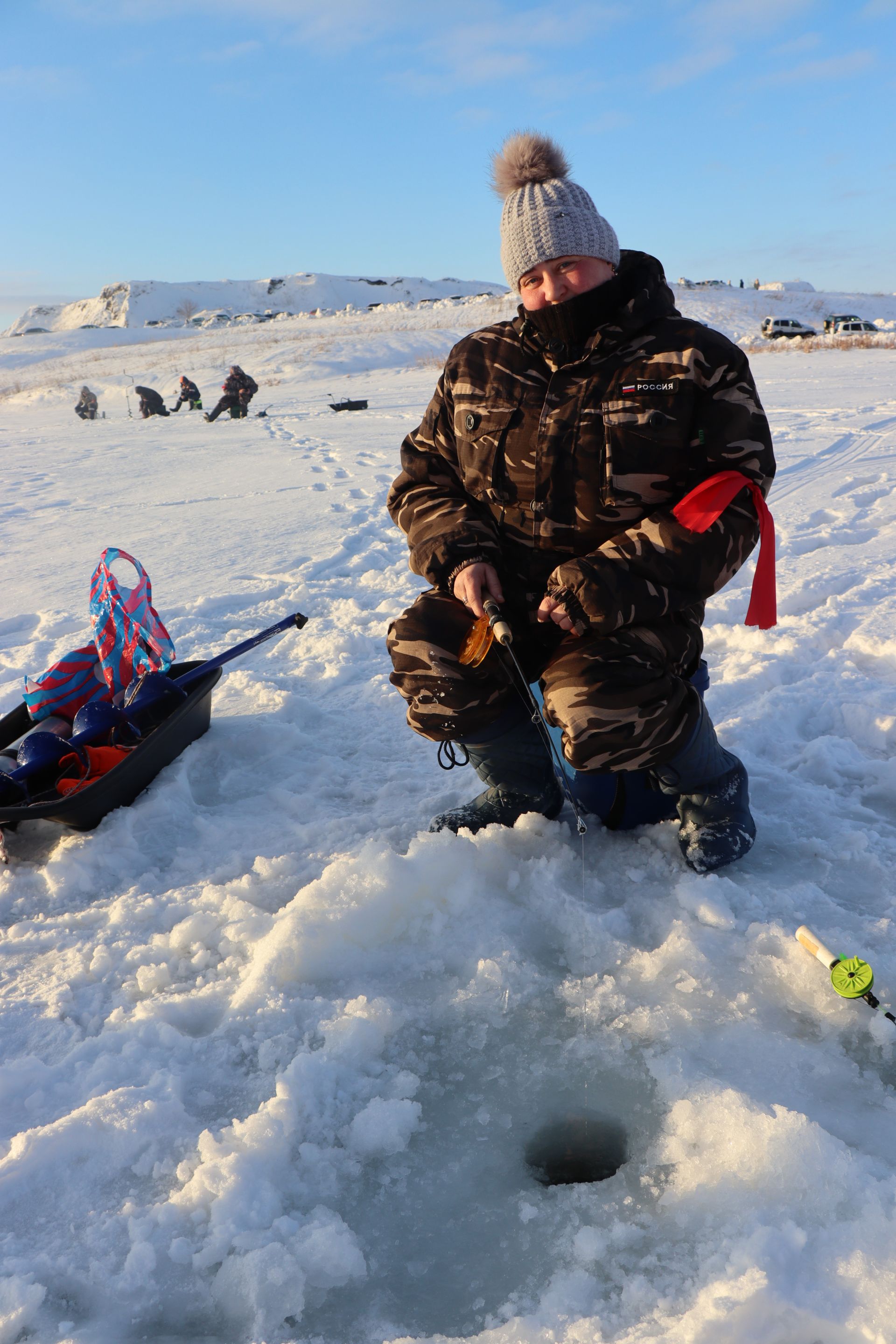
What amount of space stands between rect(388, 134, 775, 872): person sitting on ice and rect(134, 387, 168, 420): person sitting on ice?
48.5ft

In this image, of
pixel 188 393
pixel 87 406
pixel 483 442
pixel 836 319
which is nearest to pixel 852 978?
pixel 483 442

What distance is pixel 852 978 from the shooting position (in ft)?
5.55

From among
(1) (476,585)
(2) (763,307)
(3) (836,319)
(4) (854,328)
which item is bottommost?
(1) (476,585)

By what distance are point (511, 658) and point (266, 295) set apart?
81.4 metres

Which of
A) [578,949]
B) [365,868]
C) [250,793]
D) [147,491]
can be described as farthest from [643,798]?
[147,491]

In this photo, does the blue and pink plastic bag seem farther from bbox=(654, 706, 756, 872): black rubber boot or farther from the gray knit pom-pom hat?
bbox=(654, 706, 756, 872): black rubber boot

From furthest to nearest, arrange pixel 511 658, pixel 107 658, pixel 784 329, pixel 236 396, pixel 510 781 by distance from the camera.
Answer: pixel 784 329, pixel 236 396, pixel 107 658, pixel 510 781, pixel 511 658

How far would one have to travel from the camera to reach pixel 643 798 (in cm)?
231

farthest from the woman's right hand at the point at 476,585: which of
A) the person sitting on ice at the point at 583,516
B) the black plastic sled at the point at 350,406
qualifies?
the black plastic sled at the point at 350,406

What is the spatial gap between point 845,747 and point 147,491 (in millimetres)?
6741

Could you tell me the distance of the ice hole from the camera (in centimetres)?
146

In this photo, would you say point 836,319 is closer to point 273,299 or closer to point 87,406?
point 87,406

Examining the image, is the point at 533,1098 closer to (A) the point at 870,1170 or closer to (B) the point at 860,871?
(A) the point at 870,1170

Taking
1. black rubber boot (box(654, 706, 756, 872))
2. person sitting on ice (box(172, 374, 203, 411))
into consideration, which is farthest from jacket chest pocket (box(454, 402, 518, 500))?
person sitting on ice (box(172, 374, 203, 411))
